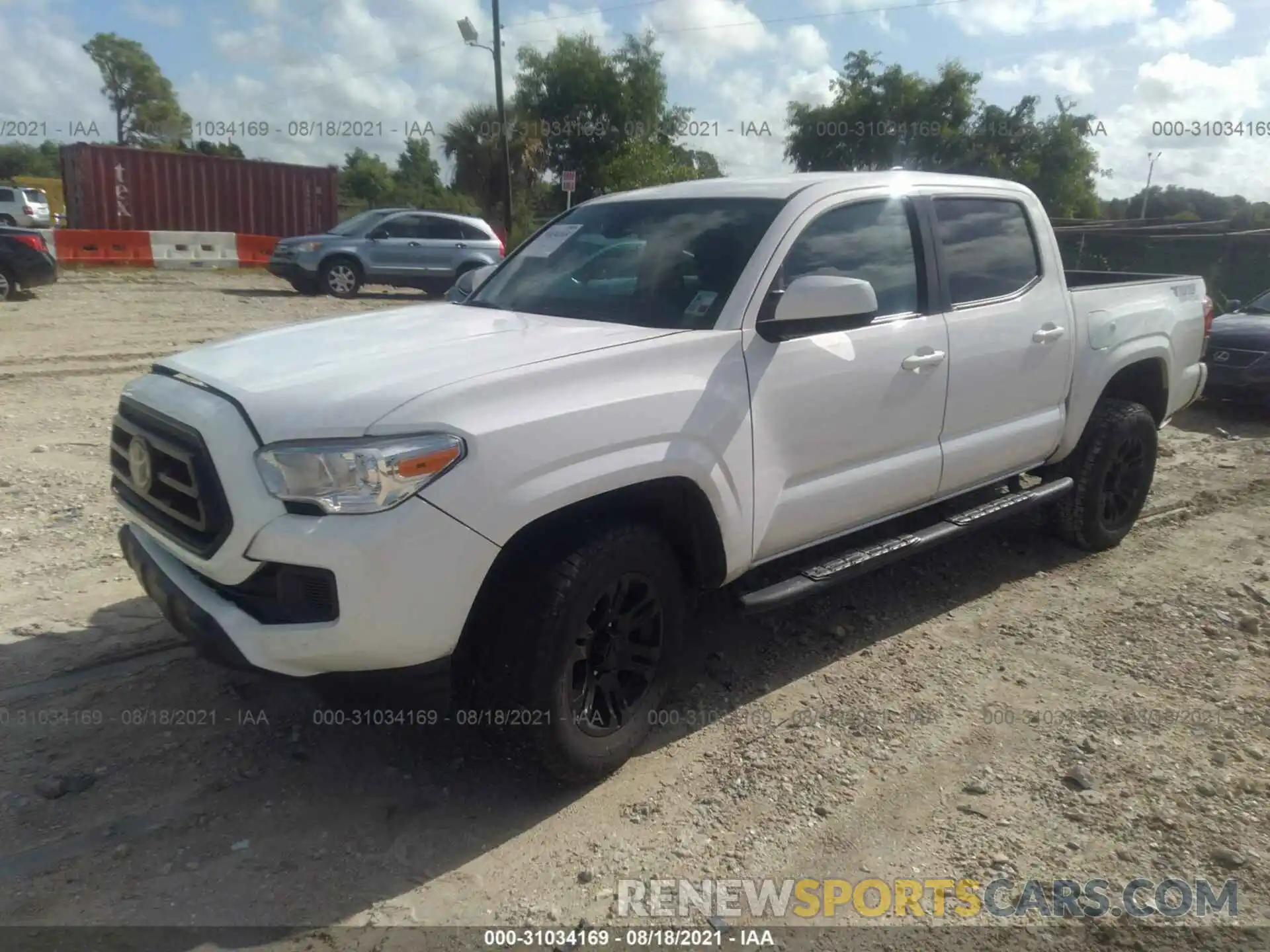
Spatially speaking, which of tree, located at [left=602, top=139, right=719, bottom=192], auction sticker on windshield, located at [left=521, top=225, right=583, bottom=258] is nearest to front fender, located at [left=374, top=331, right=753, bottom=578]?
auction sticker on windshield, located at [left=521, top=225, right=583, bottom=258]

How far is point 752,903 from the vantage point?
106 inches

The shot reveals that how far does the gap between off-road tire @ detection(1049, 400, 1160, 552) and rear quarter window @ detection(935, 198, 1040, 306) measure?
945 mm

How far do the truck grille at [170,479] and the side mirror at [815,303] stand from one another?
5.85 ft

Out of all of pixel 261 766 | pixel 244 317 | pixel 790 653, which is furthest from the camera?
pixel 244 317

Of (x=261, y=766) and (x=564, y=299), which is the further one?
(x=564, y=299)

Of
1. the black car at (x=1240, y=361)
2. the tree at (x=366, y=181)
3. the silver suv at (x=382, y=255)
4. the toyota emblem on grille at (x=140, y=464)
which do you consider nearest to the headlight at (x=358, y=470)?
the toyota emblem on grille at (x=140, y=464)

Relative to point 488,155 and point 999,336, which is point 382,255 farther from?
point 488,155

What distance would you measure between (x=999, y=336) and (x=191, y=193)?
25581 millimetres

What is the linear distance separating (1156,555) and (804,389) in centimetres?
309

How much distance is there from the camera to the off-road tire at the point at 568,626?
280cm

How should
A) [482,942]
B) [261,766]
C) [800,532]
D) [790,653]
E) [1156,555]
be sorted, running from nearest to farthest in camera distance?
[482,942]
[261,766]
[800,532]
[790,653]
[1156,555]

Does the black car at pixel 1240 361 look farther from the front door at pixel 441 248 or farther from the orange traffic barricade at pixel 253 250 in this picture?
the orange traffic barricade at pixel 253 250

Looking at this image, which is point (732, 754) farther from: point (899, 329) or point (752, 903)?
point (899, 329)

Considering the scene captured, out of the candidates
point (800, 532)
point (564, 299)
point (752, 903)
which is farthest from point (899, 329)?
point (752, 903)
